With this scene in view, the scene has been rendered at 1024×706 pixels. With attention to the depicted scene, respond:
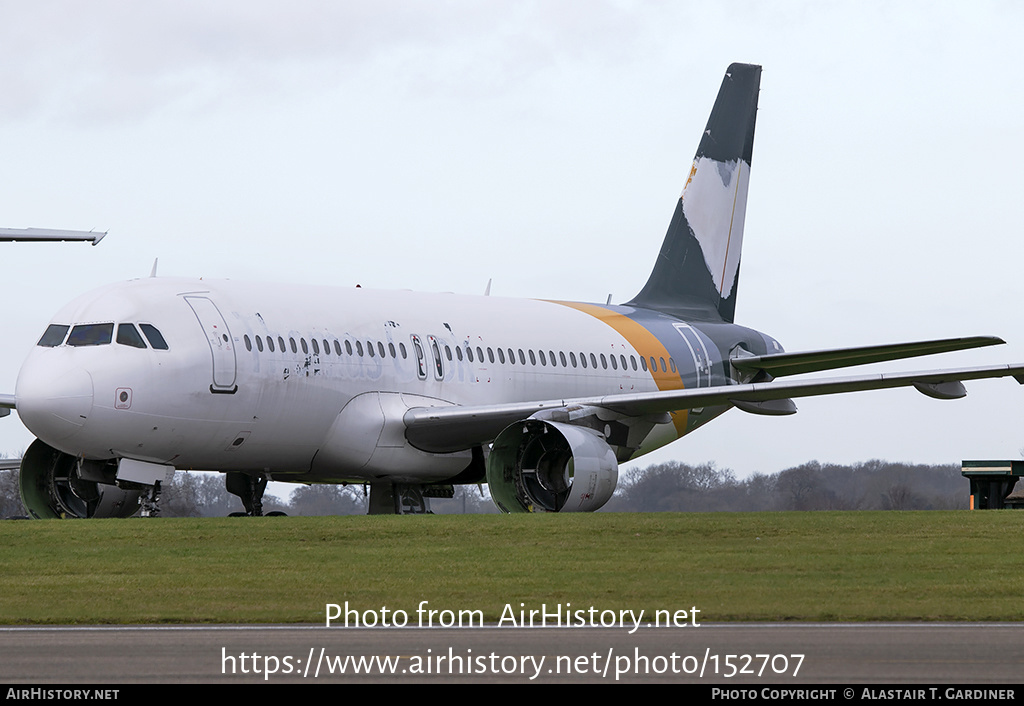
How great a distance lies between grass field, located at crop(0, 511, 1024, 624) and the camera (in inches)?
506

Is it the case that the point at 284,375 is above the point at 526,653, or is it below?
above

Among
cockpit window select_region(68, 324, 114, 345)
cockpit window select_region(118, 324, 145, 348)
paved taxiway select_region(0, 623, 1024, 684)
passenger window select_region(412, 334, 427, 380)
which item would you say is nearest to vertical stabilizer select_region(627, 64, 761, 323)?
passenger window select_region(412, 334, 427, 380)

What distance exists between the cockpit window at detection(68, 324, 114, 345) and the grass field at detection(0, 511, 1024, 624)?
123 inches

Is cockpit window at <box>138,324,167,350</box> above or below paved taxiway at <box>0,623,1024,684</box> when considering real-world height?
above

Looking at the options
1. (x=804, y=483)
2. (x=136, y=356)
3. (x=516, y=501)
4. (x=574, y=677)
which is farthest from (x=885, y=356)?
(x=574, y=677)

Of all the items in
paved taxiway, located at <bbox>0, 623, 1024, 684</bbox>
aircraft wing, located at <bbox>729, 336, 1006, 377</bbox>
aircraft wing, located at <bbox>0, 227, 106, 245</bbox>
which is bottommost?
paved taxiway, located at <bbox>0, 623, 1024, 684</bbox>

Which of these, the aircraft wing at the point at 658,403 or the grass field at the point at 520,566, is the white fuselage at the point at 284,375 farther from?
the grass field at the point at 520,566

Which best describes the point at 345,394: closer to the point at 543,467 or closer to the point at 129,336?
the point at 543,467

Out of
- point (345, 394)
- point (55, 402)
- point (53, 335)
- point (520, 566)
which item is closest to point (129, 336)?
point (53, 335)

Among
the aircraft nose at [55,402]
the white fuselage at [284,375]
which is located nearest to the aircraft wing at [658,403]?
the white fuselage at [284,375]

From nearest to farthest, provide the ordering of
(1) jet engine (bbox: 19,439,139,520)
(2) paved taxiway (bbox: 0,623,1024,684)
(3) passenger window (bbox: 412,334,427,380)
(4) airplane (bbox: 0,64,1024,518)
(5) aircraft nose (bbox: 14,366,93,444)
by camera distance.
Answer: (2) paved taxiway (bbox: 0,623,1024,684) < (5) aircraft nose (bbox: 14,366,93,444) < (4) airplane (bbox: 0,64,1024,518) < (1) jet engine (bbox: 19,439,139,520) < (3) passenger window (bbox: 412,334,427,380)

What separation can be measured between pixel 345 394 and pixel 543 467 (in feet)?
10.4

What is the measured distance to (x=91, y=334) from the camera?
71.1 feet

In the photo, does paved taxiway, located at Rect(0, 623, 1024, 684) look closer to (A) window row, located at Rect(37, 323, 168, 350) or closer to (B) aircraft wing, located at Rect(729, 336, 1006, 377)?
(A) window row, located at Rect(37, 323, 168, 350)
